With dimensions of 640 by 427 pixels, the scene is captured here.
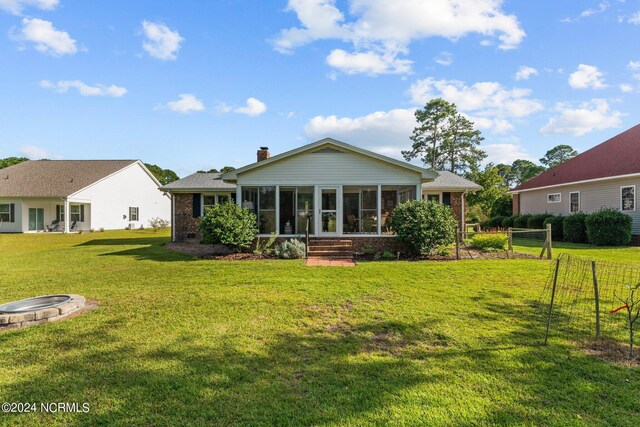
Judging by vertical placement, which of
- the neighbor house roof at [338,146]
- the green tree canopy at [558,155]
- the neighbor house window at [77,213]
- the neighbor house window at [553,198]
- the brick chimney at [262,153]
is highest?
the green tree canopy at [558,155]

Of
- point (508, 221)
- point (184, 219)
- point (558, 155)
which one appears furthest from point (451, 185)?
point (558, 155)

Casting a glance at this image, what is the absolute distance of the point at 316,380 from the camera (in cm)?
326

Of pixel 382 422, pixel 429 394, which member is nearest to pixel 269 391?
pixel 382 422

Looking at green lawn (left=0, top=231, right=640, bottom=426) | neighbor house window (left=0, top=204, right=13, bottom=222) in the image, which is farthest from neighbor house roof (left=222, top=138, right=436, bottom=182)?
neighbor house window (left=0, top=204, right=13, bottom=222)

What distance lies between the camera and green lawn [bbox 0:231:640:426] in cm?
276

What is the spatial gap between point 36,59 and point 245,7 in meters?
8.80

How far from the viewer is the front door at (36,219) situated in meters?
25.2

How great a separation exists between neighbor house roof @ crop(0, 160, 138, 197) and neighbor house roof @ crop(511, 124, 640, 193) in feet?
113

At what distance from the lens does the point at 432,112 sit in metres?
39.4

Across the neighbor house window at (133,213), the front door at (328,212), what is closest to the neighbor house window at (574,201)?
the front door at (328,212)

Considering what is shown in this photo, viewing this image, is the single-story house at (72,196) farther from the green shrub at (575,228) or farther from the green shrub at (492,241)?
the green shrub at (575,228)

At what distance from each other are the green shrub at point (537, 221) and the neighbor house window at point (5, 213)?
38.4 metres

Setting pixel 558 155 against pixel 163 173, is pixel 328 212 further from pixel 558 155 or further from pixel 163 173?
pixel 558 155

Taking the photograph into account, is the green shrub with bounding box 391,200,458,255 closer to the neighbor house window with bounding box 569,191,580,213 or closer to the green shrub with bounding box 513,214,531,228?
the neighbor house window with bounding box 569,191,580,213
